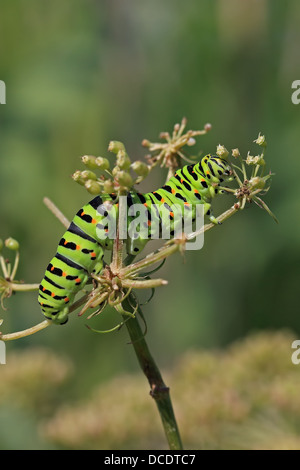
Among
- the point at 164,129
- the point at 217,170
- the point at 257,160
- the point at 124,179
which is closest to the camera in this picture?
the point at 124,179

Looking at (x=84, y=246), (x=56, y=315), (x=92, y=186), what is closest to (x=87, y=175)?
(x=92, y=186)

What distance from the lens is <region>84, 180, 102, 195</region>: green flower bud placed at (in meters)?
1.37

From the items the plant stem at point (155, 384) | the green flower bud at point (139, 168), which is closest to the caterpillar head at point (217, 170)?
the green flower bud at point (139, 168)

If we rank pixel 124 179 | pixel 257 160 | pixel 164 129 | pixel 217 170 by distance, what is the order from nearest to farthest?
pixel 124 179 < pixel 257 160 < pixel 217 170 < pixel 164 129

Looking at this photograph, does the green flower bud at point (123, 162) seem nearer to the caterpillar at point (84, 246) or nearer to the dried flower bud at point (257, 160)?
the caterpillar at point (84, 246)

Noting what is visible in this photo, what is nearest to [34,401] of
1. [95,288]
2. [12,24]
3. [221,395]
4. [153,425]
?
[153,425]

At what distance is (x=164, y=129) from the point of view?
4.78m

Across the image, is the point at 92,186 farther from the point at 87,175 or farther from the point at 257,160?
the point at 257,160

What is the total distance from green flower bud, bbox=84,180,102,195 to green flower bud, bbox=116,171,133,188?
0.06m

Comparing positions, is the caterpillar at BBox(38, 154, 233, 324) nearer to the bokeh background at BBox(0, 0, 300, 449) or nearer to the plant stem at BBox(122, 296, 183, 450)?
the plant stem at BBox(122, 296, 183, 450)

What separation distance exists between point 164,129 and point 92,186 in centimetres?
347

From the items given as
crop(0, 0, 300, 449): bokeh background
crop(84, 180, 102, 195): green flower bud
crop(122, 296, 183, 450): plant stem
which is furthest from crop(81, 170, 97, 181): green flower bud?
crop(0, 0, 300, 449): bokeh background

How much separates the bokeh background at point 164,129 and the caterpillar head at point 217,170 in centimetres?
276

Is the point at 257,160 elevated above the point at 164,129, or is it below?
above
